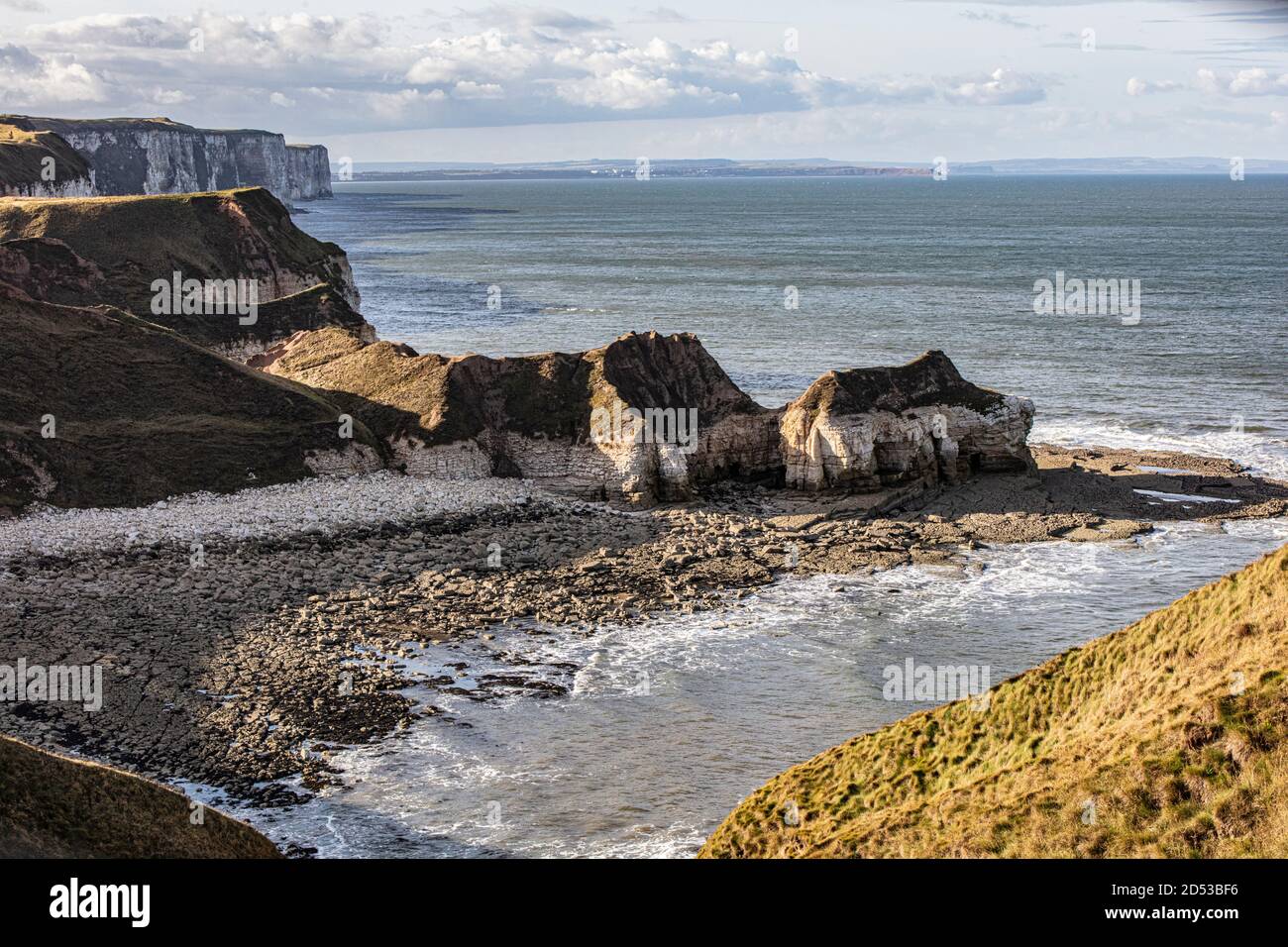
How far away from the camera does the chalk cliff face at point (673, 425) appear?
47.6 m

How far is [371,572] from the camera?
3884cm

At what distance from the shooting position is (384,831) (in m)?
24.7

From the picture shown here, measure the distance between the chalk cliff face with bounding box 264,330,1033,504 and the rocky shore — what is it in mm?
1071

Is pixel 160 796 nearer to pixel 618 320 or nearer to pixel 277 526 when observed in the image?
pixel 277 526

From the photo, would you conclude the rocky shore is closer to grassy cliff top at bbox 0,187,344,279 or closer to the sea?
the sea

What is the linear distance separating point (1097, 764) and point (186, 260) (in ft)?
238

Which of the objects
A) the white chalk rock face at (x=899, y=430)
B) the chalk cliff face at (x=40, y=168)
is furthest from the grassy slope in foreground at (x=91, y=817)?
the chalk cliff face at (x=40, y=168)

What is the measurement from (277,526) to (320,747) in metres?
15.4

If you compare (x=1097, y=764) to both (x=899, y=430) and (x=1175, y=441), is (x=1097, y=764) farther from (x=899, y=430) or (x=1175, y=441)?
(x=1175, y=441)

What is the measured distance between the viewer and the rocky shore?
28.9 meters

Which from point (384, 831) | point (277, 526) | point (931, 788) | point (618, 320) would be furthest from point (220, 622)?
point (618, 320)

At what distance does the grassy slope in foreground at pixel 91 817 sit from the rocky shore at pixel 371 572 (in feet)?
23.8

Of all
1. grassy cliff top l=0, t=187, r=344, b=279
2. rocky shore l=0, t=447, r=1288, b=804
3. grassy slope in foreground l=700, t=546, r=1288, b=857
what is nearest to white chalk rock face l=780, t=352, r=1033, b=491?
rocky shore l=0, t=447, r=1288, b=804
